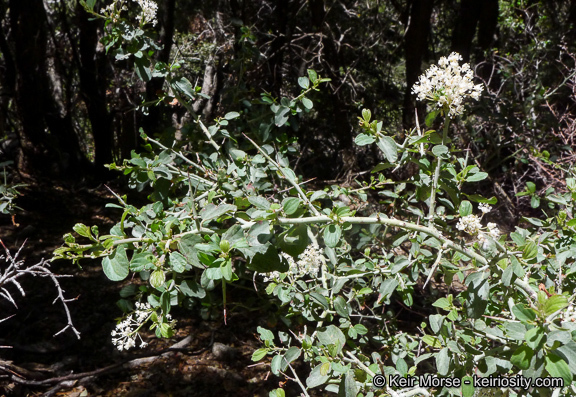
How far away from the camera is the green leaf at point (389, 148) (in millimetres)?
1281

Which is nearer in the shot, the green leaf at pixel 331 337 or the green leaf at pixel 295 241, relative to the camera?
the green leaf at pixel 295 241

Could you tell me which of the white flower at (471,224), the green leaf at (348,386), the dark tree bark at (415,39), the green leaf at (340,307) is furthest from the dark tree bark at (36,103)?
the white flower at (471,224)

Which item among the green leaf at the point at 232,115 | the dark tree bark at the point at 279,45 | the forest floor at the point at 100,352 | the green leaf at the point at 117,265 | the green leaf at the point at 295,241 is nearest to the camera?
the green leaf at the point at 117,265

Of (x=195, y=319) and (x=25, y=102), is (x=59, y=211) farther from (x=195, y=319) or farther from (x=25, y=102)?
(x=195, y=319)

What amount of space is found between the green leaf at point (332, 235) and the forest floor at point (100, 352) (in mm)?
1356

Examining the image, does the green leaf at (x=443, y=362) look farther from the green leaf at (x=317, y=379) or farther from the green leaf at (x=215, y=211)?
the green leaf at (x=215, y=211)

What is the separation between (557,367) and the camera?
922mm

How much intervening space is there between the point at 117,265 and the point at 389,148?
0.76 metres

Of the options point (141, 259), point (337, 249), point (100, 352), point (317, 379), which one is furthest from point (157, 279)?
point (100, 352)

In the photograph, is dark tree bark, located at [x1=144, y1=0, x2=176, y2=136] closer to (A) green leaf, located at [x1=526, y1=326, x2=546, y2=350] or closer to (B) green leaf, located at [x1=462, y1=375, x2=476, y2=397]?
(B) green leaf, located at [x1=462, y1=375, x2=476, y2=397]

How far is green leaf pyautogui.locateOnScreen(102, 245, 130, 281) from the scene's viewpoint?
111cm

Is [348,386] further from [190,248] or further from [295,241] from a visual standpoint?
[190,248]

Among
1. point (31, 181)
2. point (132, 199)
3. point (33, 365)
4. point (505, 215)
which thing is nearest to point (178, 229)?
point (33, 365)

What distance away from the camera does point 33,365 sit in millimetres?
2285
